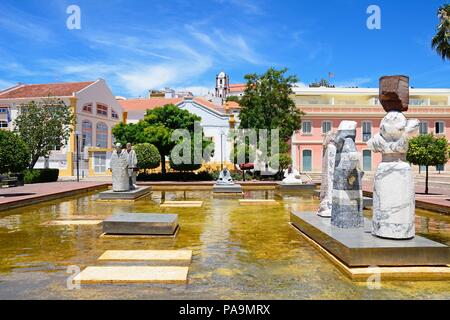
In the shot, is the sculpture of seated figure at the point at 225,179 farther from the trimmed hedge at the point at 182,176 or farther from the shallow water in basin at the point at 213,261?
the trimmed hedge at the point at 182,176

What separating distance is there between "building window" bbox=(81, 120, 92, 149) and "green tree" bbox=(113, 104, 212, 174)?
10560 millimetres

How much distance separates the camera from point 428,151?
1642 cm

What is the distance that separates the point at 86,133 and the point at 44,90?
6425mm

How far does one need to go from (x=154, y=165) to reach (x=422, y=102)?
3594cm

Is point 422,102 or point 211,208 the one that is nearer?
point 211,208

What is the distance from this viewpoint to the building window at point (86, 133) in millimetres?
41594

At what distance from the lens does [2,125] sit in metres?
40.7

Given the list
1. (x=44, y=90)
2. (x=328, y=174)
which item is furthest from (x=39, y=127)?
(x=328, y=174)

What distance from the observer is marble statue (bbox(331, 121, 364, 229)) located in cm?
720

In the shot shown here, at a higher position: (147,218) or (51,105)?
(51,105)

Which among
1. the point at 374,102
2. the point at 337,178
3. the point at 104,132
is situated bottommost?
the point at 337,178

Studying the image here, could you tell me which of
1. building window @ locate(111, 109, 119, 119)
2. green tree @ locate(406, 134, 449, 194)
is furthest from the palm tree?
building window @ locate(111, 109, 119, 119)

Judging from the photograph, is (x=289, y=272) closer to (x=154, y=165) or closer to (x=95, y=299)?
(x=95, y=299)
